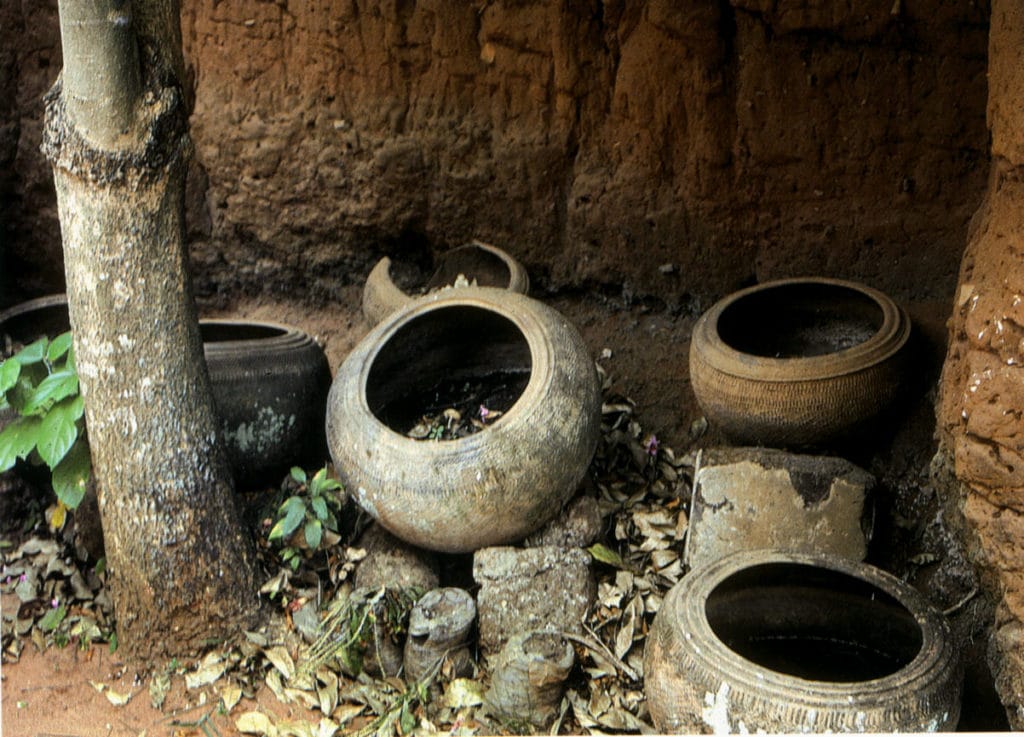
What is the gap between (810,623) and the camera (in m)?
3.45

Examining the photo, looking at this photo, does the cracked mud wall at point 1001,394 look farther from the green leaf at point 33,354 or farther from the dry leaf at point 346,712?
the green leaf at point 33,354

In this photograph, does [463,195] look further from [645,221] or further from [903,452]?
[903,452]

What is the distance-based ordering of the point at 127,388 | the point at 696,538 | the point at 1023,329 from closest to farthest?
the point at 1023,329 < the point at 127,388 < the point at 696,538

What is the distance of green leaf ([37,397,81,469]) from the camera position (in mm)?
3656

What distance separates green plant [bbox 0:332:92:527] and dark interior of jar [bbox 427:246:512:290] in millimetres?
1982

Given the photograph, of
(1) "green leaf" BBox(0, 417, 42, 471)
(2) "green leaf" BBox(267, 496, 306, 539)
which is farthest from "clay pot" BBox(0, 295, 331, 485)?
(1) "green leaf" BBox(0, 417, 42, 471)

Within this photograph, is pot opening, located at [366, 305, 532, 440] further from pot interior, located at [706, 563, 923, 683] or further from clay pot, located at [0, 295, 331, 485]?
pot interior, located at [706, 563, 923, 683]

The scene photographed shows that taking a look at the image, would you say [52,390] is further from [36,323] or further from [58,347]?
[36,323]

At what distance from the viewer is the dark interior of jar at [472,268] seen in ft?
17.3

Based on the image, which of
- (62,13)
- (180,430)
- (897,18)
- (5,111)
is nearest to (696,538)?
(180,430)

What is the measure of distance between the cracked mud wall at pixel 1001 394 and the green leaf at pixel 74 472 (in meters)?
2.72

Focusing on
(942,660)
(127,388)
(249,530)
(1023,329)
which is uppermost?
(1023,329)

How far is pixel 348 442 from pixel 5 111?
2.88 metres

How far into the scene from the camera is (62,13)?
326 centimetres
